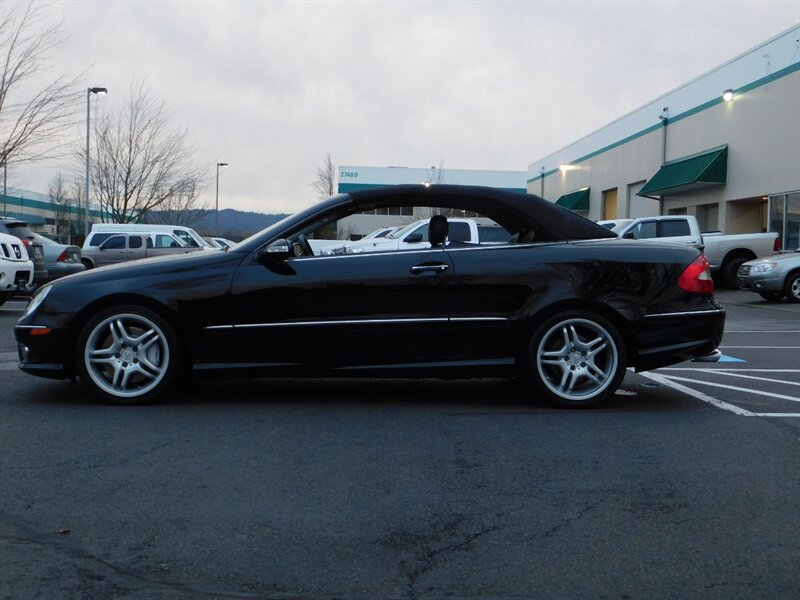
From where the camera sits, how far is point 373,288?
6156 millimetres

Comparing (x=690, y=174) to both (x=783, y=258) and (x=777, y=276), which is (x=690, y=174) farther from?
(x=777, y=276)

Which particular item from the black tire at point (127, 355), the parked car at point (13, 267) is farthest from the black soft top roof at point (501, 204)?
the parked car at point (13, 267)

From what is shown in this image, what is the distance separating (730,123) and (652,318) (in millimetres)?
24330

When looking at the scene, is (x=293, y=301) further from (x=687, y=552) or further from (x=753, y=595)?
(x=753, y=595)

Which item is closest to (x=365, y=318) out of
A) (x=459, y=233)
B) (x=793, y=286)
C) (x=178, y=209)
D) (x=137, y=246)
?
(x=459, y=233)

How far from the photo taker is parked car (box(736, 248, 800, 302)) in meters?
18.9

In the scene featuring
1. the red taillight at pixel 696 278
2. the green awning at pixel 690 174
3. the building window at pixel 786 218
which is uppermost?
the green awning at pixel 690 174

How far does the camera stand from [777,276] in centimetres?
1888

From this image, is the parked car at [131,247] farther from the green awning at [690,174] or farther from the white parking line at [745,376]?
the white parking line at [745,376]

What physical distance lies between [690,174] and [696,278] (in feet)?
81.3

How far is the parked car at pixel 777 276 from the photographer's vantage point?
18875 mm

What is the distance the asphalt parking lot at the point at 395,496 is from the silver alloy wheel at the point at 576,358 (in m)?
0.22

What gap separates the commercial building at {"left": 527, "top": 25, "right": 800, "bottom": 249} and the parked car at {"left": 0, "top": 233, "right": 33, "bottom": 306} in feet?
63.3

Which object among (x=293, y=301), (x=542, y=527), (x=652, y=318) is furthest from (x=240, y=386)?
(x=542, y=527)
